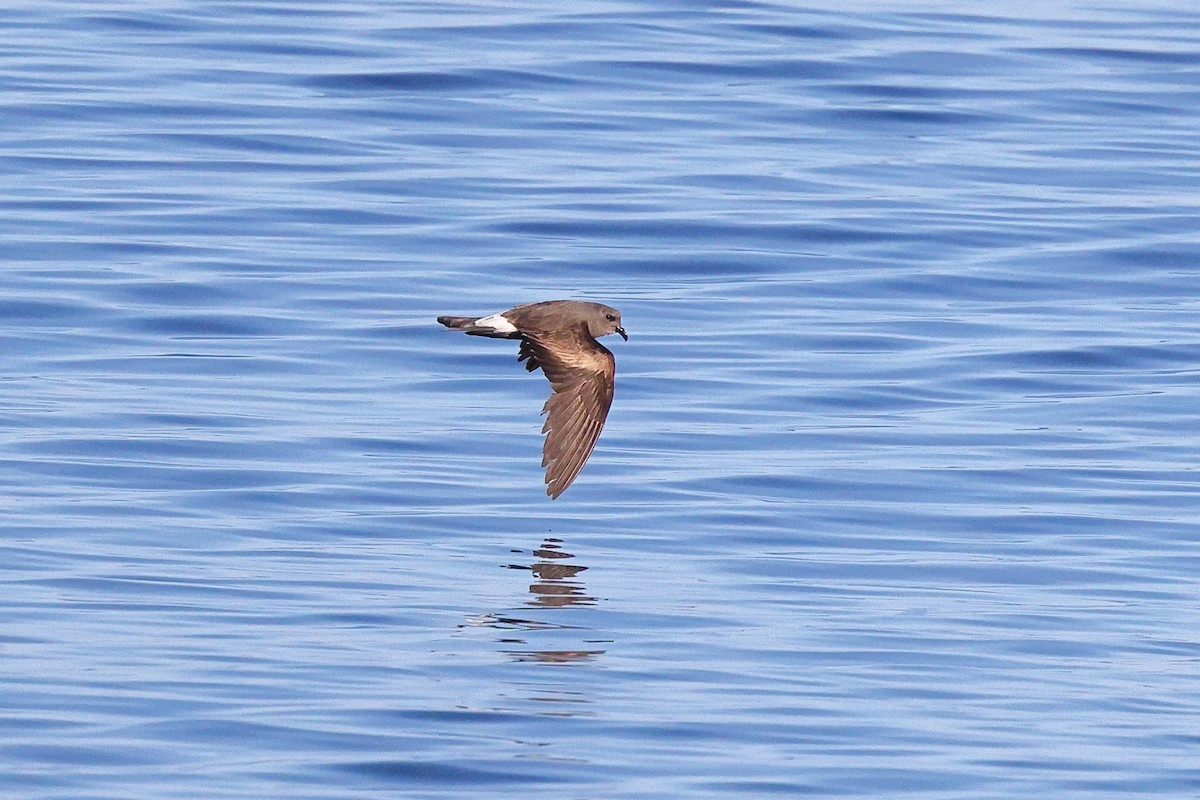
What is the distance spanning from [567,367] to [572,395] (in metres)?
0.13

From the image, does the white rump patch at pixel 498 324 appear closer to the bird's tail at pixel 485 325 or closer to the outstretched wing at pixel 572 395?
the bird's tail at pixel 485 325

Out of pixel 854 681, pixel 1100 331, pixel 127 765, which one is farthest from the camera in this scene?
pixel 1100 331

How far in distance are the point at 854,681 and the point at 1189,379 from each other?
23.2 ft

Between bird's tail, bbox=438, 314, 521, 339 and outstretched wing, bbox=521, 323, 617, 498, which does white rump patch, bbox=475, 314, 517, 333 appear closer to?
bird's tail, bbox=438, 314, 521, 339

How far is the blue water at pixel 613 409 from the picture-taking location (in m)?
8.49

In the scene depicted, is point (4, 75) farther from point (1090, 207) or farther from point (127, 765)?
point (127, 765)

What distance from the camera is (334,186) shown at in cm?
1998

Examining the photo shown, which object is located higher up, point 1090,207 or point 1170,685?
point 1090,207

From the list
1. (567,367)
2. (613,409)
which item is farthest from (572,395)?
(613,409)

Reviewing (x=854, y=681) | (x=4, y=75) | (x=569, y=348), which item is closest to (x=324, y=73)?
(x=4, y=75)

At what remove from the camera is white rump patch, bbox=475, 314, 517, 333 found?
10891 millimetres

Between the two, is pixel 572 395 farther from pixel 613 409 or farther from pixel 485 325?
pixel 613 409

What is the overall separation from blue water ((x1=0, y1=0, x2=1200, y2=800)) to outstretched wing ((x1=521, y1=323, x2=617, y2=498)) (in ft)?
1.70

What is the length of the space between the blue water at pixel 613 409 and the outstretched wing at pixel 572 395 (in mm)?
517
